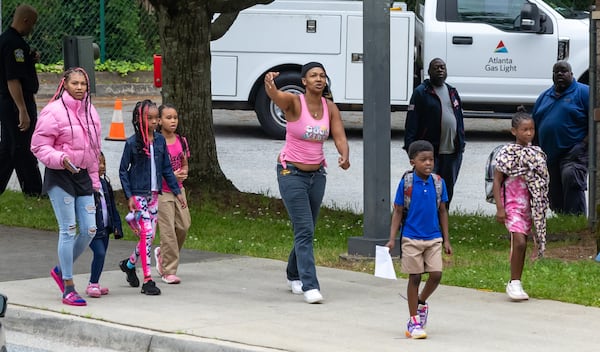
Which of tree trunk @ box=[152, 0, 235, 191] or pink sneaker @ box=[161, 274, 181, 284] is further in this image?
tree trunk @ box=[152, 0, 235, 191]

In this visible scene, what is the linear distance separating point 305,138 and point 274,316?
126 cm

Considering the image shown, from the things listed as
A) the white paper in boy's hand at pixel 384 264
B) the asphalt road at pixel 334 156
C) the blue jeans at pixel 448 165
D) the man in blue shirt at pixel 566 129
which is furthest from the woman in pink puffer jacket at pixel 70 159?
the asphalt road at pixel 334 156

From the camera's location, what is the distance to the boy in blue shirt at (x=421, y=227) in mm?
7785

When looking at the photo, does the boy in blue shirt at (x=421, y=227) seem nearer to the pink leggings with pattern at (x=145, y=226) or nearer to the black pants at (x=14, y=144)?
the pink leggings with pattern at (x=145, y=226)

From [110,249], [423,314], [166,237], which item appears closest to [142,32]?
[110,249]

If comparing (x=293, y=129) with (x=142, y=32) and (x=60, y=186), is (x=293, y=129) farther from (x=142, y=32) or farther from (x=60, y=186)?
(x=142, y=32)

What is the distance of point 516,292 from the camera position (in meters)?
8.84

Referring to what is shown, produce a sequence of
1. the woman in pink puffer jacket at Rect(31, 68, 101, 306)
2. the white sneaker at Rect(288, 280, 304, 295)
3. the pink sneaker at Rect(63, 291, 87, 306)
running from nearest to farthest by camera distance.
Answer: the woman in pink puffer jacket at Rect(31, 68, 101, 306) < the pink sneaker at Rect(63, 291, 87, 306) < the white sneaker at Rect(288, 280, 304, 295)

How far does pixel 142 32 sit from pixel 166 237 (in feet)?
53.4

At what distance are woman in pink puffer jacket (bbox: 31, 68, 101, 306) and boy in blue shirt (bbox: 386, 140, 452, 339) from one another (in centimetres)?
213

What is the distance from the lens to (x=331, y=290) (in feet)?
30.6

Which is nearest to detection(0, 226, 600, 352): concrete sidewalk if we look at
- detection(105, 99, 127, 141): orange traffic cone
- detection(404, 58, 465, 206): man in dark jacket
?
detection(404, 58, 465, 206): man in dark jacket

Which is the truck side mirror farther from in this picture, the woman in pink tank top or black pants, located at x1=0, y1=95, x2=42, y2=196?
the woman in pink tank top

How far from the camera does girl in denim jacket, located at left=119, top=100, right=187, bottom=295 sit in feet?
29.7
